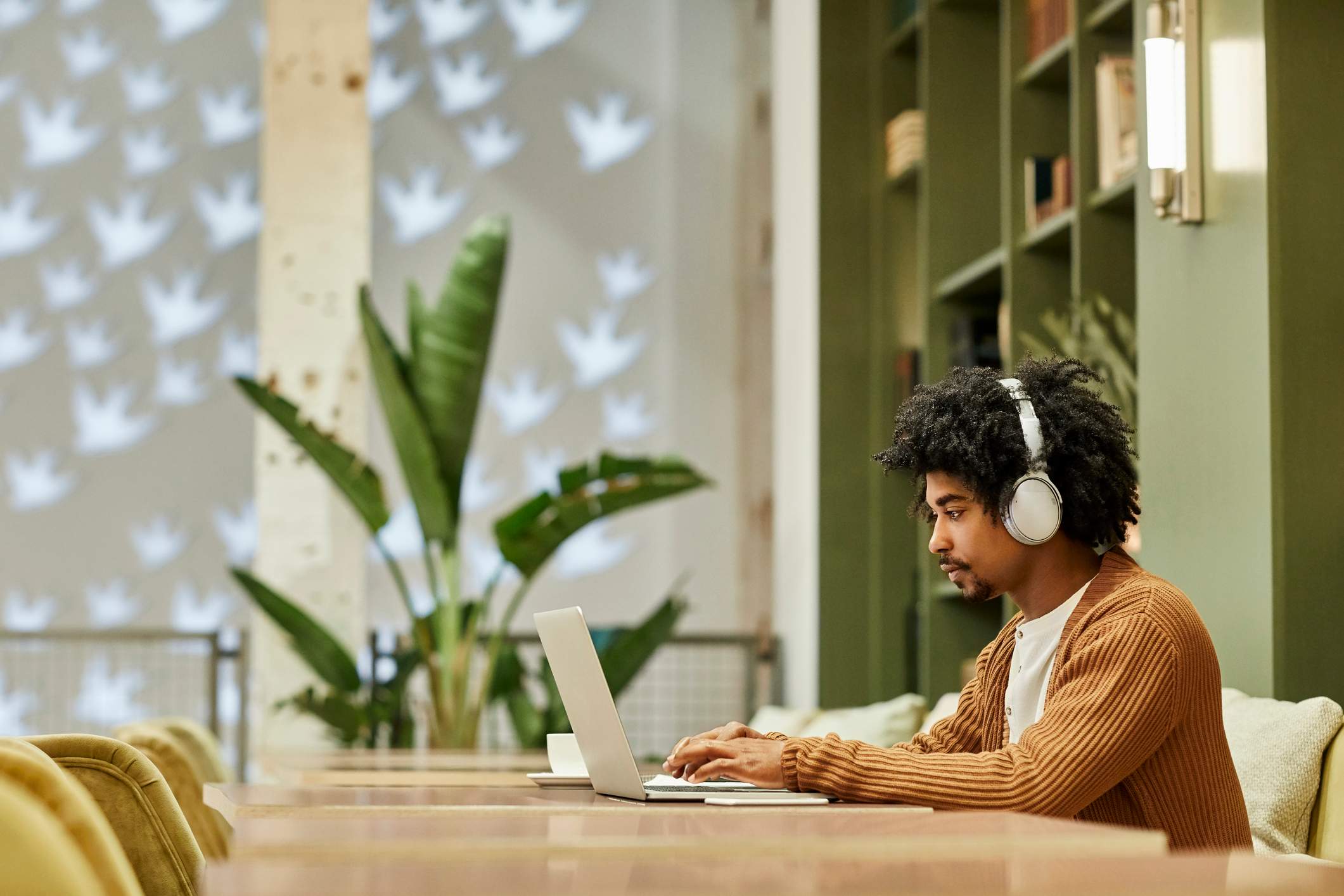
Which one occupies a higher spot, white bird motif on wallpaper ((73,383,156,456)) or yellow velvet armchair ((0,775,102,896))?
white bird motif on wallpaper ((73,383,156,456))

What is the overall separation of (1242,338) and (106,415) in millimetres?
4361

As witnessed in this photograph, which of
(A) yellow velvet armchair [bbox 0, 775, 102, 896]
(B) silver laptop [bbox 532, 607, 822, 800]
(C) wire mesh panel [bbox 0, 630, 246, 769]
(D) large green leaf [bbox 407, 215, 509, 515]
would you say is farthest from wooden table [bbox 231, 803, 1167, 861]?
(C) wire mesh panel [bbox 0, 630, 246, 769]

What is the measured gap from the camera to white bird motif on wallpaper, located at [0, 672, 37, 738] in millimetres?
5605

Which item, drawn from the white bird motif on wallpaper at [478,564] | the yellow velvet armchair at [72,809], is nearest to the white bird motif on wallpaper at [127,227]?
the white bird motif on wallpaper at [478,564]

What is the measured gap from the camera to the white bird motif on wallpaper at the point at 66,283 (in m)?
5.85

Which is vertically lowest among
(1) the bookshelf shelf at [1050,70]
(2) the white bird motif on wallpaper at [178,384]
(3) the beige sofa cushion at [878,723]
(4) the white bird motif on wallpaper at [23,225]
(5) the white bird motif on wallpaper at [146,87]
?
(3) the beige sofa cushion at [878,723]

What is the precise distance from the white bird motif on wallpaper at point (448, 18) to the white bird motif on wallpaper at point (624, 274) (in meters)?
1.02

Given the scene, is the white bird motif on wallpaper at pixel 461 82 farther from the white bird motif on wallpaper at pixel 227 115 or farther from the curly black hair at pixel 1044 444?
the curly black hair at pixel 1044 444

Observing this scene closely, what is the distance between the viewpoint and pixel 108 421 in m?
5.86

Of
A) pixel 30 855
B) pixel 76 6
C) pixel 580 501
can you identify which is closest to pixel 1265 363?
pixel 30 855

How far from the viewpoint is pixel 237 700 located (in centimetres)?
→ 555

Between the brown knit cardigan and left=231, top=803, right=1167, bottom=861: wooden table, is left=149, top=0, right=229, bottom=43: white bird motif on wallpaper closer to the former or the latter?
the brown knit cardigan

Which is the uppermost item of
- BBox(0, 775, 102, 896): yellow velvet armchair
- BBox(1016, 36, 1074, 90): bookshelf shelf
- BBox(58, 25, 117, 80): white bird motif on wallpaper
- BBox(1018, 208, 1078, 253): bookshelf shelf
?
BBox(58, 25, 117, 80): white bird motif on wallpaper

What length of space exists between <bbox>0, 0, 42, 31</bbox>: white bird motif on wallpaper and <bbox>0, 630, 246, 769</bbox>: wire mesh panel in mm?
2235
